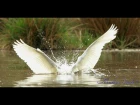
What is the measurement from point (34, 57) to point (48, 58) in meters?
0.32

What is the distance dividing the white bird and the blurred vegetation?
7.55m

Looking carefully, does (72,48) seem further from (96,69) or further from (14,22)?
(96,69)

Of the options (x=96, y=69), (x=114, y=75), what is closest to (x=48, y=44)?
(x=96, y=69)

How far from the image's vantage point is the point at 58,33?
1762 centimetres

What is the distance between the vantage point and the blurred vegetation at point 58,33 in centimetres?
1731

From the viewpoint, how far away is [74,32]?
18.5 meters

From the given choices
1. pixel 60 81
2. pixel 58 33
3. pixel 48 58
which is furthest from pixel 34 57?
pixel 58 33

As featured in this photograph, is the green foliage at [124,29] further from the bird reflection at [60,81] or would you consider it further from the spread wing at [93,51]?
the bird reflection at [60,81]

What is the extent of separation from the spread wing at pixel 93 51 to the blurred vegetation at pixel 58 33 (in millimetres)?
7550

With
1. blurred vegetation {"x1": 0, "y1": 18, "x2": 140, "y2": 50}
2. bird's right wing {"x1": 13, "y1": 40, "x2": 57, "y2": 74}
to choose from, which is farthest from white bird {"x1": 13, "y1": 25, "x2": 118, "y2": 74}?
blurred vegetation {"x1": 0, "y1": 18, "x2": 140, "y2": 50}

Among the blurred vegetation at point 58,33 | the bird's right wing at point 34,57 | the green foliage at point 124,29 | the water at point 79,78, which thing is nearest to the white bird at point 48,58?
the bird's right wing at point 34,57

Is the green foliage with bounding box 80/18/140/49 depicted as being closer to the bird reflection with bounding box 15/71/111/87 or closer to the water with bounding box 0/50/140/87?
the water with bounding box 0/50/140/87

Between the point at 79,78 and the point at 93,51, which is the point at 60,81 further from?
the point at 93,51

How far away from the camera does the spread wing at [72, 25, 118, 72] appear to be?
9273mm
